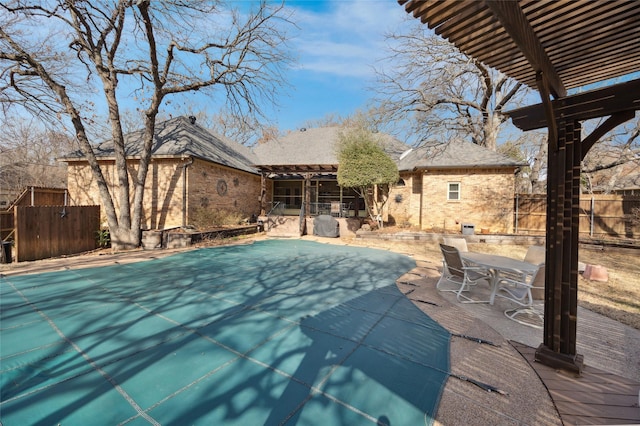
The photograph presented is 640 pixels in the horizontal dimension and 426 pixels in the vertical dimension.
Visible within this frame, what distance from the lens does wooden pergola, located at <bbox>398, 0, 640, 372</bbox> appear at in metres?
2.02

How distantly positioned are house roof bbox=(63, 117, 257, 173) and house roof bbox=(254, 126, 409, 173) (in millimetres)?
3088

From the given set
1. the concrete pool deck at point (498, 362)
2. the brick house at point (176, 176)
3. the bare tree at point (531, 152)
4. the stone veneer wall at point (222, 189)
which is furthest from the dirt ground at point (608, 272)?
the bare tree at point (531, 152)

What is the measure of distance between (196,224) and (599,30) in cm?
1280

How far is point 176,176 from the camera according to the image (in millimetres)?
11922

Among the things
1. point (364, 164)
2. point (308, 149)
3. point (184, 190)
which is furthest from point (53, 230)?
point (308, 149)

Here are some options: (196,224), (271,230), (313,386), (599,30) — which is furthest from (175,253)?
(599,30)

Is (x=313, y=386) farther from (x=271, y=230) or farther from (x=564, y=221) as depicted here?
(x=271, y=230)

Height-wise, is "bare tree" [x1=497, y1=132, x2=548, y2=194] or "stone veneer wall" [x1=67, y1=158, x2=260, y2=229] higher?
"bare tree" [x1=497, y1=132, x2=548, y2=194]

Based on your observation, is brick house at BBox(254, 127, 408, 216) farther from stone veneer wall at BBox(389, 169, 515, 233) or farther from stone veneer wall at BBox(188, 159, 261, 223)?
stone veneer wall at BBox(389, 169, 515, 233)

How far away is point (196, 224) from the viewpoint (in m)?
11.9

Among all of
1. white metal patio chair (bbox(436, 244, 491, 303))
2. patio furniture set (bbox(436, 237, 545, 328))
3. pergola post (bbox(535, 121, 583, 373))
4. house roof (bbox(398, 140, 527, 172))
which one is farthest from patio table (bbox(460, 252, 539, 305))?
house roof (bbox(398, 140, 527, 172))

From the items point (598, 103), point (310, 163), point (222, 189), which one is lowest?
point (222, 189)

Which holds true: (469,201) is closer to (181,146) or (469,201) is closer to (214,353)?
(214,353)

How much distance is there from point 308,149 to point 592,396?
18704 mm
